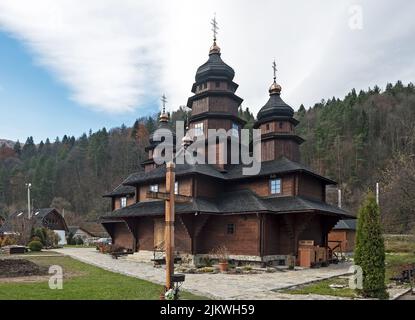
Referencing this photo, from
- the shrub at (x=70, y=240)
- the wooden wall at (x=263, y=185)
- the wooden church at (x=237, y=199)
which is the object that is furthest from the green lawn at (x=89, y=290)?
the shrub at (x=70, y=240)

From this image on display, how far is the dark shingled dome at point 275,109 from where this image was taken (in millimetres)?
22719

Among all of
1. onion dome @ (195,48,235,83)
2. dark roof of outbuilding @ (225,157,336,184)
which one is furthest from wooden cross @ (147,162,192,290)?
onion dome @ (195,48,235,83)

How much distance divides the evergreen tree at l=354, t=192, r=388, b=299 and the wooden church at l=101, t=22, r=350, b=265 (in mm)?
7622

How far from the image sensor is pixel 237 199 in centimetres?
2011

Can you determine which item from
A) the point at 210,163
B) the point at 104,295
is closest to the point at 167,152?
the point at 210,163

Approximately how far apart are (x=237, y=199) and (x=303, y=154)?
114ft

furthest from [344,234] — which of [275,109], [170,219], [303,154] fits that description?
[170,219]

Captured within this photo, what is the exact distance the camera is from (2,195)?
6278 cm

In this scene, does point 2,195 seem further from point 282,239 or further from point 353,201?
point 282,239

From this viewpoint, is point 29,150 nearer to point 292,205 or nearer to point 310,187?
point 310,187

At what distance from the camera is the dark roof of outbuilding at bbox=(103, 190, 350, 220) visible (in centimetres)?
1814

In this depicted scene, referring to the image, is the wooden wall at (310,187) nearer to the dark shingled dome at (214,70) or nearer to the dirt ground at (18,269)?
the dark shingled dome at (214,70)

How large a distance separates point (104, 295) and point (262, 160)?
48.1ft

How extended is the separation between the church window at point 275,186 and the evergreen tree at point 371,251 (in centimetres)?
1015
